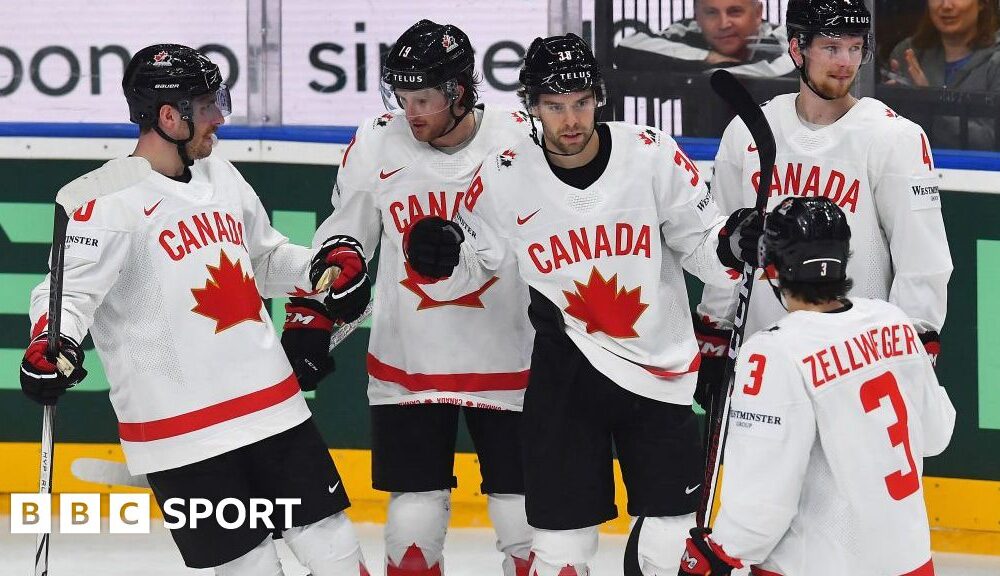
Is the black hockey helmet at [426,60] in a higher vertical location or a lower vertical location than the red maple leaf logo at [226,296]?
higher

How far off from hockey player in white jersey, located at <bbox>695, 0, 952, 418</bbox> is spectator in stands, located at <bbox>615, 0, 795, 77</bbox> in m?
1.11

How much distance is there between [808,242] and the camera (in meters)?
2.39

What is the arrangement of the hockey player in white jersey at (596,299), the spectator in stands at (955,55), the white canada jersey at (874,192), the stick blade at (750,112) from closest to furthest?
1. the stick blade at (750,112)
2. the hockey player in white jersey at (596,299)
3. the white canada jersey at (874,192)
4. the spectator in stands at (955,55)

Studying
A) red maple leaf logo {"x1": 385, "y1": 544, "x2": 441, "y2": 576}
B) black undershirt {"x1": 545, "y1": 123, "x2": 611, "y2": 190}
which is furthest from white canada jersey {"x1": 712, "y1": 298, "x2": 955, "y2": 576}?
red maple leaf logo {"x1": 385, "y1": 544, "x2": 441, "y2": 576}

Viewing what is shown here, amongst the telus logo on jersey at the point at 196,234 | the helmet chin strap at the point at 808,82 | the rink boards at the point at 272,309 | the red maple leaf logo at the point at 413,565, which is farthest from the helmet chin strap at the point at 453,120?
the rink boards at the point at 272,309

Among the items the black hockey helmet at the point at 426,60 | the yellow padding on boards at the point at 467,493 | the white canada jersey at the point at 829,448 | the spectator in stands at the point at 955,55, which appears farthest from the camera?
the yellow padding on boards at the point at 467,493

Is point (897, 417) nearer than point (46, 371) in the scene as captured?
Yes

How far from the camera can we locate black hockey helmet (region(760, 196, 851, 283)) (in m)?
2.38

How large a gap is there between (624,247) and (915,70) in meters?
1.62

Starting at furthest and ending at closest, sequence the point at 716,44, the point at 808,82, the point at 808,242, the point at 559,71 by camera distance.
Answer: the point at 716,44 < the point at 808,82 < the point at 559,71 < the point at 808,242

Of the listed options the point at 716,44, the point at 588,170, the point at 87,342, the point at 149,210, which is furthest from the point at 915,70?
the point at 87,342

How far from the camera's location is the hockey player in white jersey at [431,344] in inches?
132

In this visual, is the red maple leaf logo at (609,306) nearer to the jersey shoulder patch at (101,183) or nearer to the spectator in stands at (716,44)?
the jersey shoulder patch at (101,183)

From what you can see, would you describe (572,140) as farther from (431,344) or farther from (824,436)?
(824,436)
